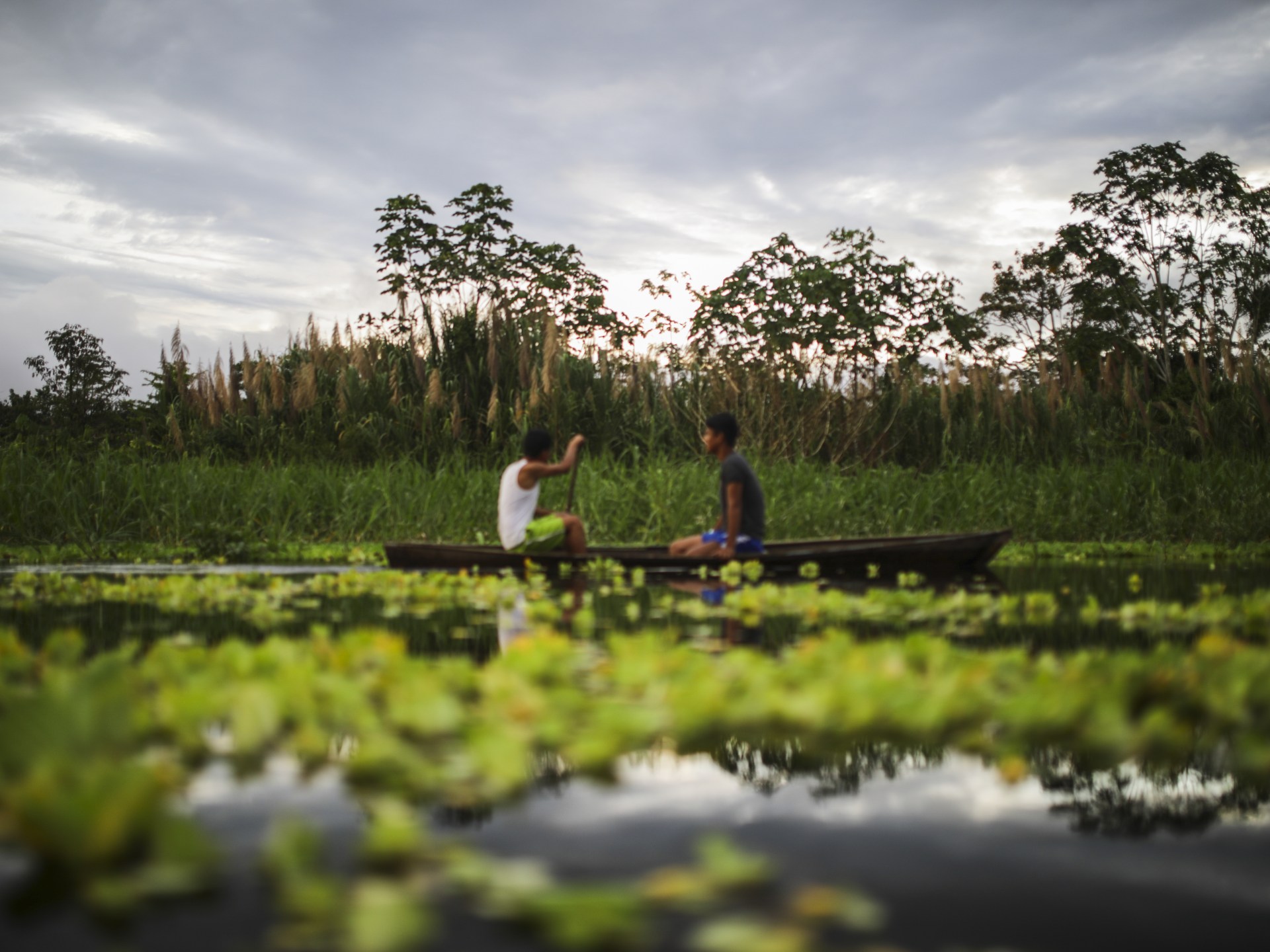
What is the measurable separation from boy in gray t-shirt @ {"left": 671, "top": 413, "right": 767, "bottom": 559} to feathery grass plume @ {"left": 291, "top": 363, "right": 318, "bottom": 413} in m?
7.21

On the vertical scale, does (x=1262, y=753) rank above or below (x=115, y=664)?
below

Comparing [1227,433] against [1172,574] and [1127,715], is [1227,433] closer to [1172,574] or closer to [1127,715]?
[1172,574]

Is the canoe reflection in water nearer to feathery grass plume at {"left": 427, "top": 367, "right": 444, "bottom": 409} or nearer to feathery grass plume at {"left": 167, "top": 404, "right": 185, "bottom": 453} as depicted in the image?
feathery grass plume at {"left": 427, "top": 367, "right": 444, "bottom": 409}

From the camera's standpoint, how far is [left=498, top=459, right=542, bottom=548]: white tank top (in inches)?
353

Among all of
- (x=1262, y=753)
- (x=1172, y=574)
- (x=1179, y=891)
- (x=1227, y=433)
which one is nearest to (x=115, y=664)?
(x=1179, y=891)

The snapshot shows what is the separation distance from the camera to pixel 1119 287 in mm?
24297

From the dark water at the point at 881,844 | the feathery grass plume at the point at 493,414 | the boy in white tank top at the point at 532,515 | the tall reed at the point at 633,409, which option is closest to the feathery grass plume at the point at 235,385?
the tall reed at the point at 633,409

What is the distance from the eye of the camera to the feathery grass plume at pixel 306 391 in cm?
1408

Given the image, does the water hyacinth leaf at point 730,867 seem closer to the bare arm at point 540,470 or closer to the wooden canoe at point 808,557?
the wooden canoe at point 808,557

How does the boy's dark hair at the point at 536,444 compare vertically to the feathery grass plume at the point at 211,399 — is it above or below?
below

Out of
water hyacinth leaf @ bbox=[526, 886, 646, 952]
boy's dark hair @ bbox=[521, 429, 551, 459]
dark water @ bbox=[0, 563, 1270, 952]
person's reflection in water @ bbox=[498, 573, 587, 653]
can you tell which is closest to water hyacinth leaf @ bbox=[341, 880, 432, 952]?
dark water @ bbox=[0, 563, 1270, 952]

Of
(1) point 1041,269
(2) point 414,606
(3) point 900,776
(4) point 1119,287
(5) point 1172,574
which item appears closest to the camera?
(3) point 900,776

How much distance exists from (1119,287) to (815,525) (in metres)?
16.6

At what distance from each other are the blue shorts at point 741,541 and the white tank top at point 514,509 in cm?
152
